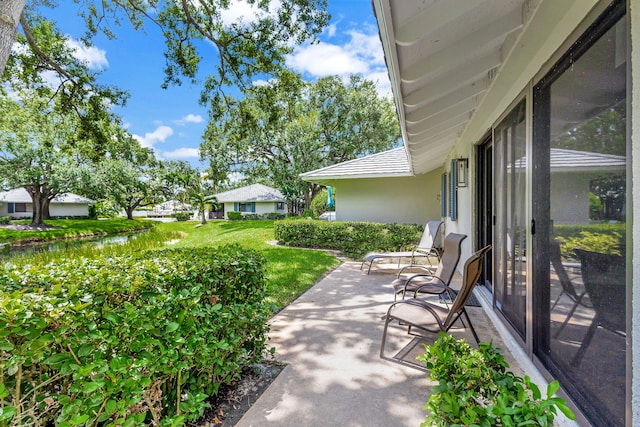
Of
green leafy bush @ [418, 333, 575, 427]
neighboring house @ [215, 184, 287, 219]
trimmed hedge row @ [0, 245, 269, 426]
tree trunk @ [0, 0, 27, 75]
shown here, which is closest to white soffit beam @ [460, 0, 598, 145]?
green leafy bush @ [418, 333, 575, 427]

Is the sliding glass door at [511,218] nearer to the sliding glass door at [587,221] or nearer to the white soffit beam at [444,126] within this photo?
the sliding glass door at [587,221]

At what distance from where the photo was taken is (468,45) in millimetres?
2436

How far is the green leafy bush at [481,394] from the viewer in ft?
3.89

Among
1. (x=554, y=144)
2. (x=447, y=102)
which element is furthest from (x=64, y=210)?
(x=554, y=144)

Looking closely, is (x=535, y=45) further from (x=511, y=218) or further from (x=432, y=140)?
(x=432, y=140)

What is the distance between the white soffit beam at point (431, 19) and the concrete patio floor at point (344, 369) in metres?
2.55

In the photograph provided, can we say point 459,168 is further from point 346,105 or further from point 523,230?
point 346,105

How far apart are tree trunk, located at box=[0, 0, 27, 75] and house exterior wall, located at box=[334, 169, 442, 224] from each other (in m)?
9.59

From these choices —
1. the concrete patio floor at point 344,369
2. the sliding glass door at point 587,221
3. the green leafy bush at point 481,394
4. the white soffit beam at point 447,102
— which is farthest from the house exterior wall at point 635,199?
the white soffit beam at point 447,102

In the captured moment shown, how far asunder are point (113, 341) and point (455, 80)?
11.6ft

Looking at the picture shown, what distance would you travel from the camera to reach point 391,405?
232cm

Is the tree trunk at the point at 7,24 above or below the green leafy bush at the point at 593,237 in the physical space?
above

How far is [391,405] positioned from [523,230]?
1951mm

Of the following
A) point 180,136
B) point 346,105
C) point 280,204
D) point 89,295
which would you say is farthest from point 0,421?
point 180,136
